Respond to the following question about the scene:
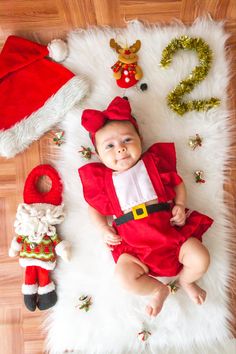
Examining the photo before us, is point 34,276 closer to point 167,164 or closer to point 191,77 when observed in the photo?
point 167,164

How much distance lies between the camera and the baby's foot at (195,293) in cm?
112

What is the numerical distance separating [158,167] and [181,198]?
0.12m

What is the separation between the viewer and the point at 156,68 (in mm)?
1244

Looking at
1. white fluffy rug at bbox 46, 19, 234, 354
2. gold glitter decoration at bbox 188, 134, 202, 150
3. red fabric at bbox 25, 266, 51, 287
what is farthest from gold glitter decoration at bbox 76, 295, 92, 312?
gold glitter decoration at bbox 188, 134, 202, 150

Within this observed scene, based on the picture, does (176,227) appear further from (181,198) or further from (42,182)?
(42,182)

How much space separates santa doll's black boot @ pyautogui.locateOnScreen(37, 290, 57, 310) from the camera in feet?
3.91

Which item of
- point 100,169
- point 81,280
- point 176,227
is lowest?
point 81,280

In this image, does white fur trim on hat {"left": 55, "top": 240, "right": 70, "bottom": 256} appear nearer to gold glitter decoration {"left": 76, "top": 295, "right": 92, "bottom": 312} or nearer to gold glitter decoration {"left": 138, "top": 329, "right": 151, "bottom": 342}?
gold glitter decoration {"left": 76, "top": 295, "right": 92, "bottom": 312}

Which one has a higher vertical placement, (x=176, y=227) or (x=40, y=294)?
(x=176, y=227)

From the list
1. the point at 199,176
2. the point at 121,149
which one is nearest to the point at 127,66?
the point at 121,149

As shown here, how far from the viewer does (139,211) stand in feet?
3.59

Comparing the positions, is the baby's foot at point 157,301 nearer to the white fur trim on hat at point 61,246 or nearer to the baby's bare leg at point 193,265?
the baby's bare leg at point 193,265

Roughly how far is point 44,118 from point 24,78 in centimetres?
16

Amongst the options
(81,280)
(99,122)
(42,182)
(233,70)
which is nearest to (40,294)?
(81,280)
